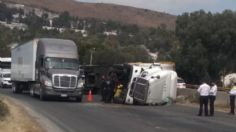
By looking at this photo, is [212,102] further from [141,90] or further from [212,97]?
[141,90]

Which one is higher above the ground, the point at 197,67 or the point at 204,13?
the point at 204,13

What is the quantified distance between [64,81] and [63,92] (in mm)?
665

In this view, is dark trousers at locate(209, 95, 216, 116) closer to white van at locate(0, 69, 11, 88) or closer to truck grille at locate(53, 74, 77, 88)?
truck grille at locate(53, 74, 77, 88)

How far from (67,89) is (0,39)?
92936mm

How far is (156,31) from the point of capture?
173m

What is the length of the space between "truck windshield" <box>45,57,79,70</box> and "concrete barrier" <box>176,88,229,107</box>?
762 centimetres

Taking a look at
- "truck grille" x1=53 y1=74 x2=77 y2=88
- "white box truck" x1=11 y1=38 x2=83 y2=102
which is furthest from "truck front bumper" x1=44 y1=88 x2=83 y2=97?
"truck grille" x1=53 y1=74 x2=77 y2=88

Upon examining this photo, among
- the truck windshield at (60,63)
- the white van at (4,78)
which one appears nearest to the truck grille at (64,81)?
the truck windshield at (60,63)

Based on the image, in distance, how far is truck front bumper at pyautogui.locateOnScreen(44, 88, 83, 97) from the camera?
38.0m

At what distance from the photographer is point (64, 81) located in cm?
3816

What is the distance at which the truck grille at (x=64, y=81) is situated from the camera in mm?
38031

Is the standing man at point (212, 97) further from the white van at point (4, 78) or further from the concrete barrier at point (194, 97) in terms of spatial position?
the white van at point (4, 78)

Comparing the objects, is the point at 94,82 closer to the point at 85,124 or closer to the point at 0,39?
the point at 85,124

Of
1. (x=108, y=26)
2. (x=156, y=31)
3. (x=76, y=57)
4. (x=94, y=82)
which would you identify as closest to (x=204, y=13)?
(x=94, y=82)
